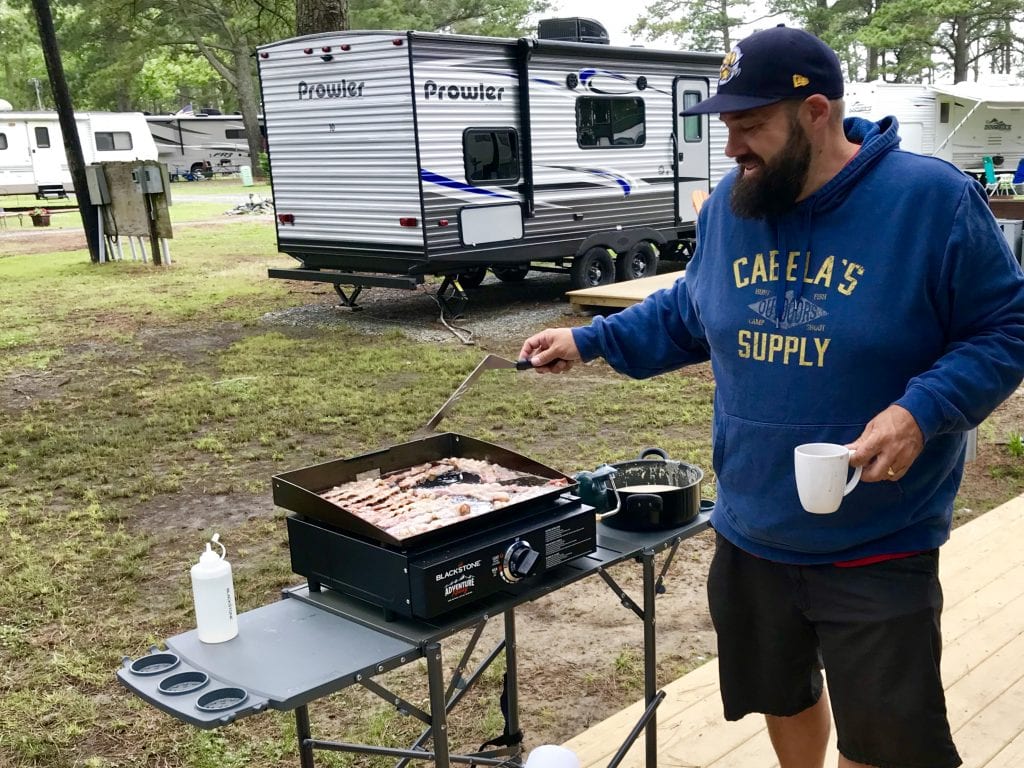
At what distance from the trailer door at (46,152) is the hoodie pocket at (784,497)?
92.0 feet

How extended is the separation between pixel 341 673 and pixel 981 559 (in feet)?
8.62

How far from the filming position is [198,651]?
1921 millimetres

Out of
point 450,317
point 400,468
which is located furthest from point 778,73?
point 450,317

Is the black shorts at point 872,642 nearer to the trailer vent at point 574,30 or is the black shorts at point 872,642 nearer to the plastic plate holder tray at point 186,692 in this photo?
the plastic plate holder tray at point 186,692

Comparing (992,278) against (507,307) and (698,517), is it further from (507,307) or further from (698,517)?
(507,307)

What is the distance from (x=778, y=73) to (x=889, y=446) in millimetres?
674

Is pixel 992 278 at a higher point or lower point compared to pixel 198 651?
higher

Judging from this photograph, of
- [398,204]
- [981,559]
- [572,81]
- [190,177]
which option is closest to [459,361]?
[398,204]

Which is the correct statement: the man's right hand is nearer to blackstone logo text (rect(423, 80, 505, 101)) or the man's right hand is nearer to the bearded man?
the bearded man

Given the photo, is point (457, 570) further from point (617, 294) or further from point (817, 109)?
point (617, 294)

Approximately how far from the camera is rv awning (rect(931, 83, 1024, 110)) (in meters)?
19.5

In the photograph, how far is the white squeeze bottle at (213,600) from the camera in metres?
1.89

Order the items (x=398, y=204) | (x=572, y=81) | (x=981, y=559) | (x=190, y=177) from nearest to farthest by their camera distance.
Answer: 1. (x=981, y=559)
2. (x=398, y=204)
3. (x=572, y=81)
4. (x=190, y=177)

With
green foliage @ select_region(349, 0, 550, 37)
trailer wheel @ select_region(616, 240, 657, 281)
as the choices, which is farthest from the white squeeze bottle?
green foliage @ select_region(349, 0, 550, 37)
